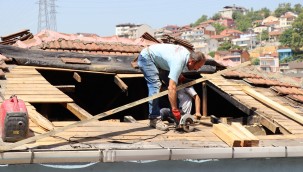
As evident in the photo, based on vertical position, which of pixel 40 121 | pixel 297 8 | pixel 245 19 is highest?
pixel 40 121

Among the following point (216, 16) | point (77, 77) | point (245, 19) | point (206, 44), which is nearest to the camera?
point (77, 77)

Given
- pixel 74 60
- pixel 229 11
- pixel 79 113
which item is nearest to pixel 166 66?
pixel 79 113

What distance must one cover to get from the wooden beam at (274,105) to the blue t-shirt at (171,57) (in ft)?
6.09

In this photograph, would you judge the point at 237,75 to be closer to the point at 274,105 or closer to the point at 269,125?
the point at 274,105

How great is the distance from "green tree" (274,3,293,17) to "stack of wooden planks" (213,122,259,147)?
583 feet

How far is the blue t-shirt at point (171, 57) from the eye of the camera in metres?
5.92

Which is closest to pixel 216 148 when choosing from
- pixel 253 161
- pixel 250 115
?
pixel 253 161

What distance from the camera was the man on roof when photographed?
5887 mm

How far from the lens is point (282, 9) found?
17988cm

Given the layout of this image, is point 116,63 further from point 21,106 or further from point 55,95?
point 21,106

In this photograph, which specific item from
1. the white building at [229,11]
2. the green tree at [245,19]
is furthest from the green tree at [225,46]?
the white building at [229,11]

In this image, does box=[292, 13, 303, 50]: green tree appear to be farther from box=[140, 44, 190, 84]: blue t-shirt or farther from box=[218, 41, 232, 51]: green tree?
box=[140, 44, 190, 84]: blue t-shirt

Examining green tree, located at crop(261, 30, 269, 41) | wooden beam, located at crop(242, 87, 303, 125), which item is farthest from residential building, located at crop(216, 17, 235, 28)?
wooden beam, located at crop(242, 87, 303, 125)

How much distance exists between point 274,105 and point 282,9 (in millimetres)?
180046
